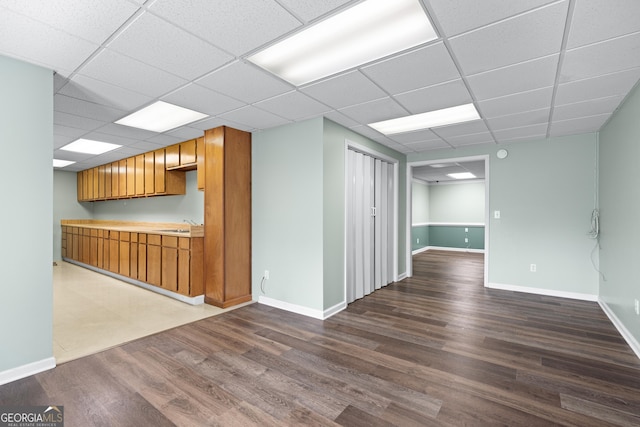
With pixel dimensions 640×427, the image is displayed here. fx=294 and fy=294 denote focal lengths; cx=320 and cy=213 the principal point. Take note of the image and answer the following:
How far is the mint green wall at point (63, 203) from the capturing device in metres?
7.47

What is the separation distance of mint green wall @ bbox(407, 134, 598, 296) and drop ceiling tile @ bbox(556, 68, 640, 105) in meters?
1.80

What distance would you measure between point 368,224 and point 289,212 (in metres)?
1.37

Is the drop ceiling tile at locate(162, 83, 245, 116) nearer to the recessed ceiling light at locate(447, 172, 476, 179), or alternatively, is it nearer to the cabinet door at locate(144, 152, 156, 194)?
the cabinet door at locate(144, 152, 156, 194)

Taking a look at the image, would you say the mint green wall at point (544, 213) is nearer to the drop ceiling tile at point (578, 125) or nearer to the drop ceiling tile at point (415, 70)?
the drop ceiling tile at point (578, 125)

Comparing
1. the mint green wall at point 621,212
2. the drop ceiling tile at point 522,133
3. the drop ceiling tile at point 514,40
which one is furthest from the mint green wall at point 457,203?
the drop ceiling tile at point 514,40

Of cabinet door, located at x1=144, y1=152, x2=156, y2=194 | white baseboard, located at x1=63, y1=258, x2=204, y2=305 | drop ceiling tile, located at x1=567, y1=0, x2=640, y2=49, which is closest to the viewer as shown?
drop ceiling tile, located at x1=567, y1=0, x2=640, y2=49

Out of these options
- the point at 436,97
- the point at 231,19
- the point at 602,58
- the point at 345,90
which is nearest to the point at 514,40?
the point at 602,58

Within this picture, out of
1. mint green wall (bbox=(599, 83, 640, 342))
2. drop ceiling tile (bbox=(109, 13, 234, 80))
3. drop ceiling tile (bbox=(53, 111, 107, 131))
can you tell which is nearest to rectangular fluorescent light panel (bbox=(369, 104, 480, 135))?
mint green wall (bbox=(599, 83, 640, 342))

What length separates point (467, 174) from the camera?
8312 millimetres

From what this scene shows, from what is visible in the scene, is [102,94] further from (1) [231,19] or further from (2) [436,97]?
(2) [436,97]

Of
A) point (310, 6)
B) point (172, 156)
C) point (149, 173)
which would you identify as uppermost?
point (310, 6)

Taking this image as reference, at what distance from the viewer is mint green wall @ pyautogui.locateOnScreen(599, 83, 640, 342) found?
2639 millimetres

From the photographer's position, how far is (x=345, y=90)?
8.93 feet

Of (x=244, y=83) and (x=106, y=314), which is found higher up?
(x=244, y=83)
